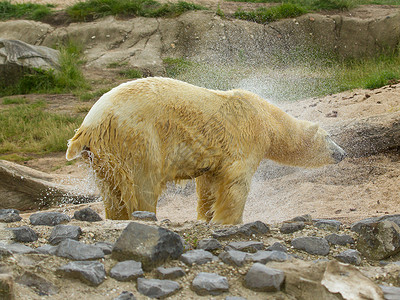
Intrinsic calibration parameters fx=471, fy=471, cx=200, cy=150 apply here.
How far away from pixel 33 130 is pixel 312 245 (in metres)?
8.30

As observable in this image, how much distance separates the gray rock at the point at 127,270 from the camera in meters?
2.66

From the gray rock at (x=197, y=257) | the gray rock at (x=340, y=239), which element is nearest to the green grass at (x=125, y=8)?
the gray rock at (x=340, y=239)

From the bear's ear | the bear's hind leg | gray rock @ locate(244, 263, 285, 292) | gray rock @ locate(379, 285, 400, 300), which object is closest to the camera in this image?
gray rock @ locate(379, 285, 400, 300)

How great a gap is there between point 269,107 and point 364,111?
3.64m

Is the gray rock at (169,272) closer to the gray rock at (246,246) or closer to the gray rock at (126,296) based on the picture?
the gray rock at (126,296)

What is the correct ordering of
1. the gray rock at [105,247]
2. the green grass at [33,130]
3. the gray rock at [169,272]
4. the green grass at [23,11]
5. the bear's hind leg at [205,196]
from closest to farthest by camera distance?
1. the gray rock at [169,272]
2. the gray rock at [105,247]
3. the bear's hind leg at [205,196]
4. the green grass at [33,130]
5. the green grass at [23,11]

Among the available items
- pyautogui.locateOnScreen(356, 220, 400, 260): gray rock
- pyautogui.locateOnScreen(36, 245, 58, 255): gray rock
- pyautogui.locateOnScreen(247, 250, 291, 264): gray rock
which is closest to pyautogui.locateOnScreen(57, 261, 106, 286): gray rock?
pyautogui.locateOnScreen(36, 245, 58, 255): gray rock

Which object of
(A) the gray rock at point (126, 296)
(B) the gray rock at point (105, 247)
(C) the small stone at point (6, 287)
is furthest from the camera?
(B) the gray rock at point (105, 247)

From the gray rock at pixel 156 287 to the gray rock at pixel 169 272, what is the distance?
91 millimetres

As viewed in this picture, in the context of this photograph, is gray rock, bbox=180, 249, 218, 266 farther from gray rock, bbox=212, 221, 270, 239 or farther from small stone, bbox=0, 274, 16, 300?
small stone, bbox=0, 274, 16, 300

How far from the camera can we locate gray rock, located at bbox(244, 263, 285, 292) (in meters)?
2.63

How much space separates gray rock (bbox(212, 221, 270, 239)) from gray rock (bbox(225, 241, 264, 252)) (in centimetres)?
21

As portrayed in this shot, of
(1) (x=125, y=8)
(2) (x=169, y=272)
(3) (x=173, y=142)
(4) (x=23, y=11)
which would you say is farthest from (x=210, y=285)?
(4) (x=23, y=11)

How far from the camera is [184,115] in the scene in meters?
4.38
